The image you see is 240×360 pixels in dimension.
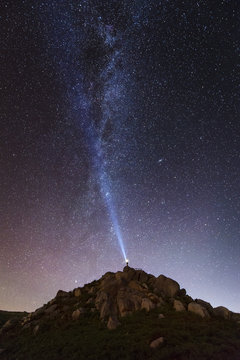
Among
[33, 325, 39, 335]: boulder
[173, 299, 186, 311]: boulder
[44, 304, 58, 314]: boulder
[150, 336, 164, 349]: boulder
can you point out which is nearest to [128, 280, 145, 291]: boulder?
[173, 299, 186, 311]: boulder

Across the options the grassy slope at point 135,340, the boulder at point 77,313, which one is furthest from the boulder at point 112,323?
the boulder at point 77,313

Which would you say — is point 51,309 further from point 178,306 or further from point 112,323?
point 178,306

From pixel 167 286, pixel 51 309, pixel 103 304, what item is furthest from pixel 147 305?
pixel 51 309

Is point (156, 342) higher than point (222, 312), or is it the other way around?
point (222, 312)

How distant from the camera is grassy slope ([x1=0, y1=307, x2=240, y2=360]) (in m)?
20.0

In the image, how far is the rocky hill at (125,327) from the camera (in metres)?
20.8

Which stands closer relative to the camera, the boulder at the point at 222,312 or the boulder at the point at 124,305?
the boulder at the point at 124,305

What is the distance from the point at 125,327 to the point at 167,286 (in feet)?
45.0

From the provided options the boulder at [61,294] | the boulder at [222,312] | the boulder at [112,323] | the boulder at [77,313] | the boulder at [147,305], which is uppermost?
the boulder at [61,294]

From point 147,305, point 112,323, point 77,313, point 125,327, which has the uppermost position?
point 77,313

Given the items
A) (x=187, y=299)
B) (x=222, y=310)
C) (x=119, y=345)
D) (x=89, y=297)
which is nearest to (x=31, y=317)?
(x=89, y=297)

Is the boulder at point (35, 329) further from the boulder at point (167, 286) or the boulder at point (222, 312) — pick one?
the boulder at point (222, 312)

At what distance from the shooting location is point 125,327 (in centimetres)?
2553

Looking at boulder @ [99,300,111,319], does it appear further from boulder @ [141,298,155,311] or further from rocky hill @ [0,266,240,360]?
boulder @ [141,298,155,311]
